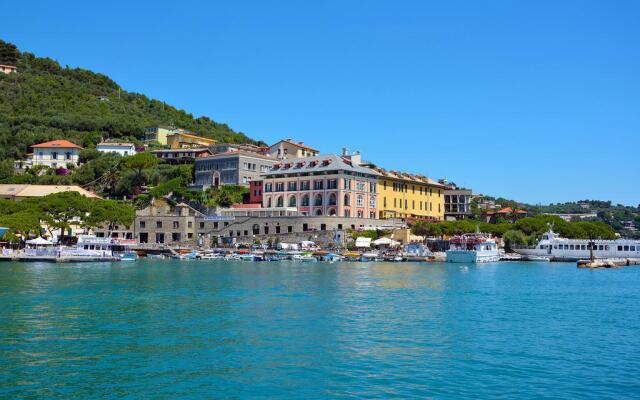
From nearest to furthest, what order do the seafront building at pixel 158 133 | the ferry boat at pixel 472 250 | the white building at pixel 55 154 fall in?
1. the ferry boat at pixel 472 250
2. the white building at pixel 55 154
3. the seafront building at pixel 158 133

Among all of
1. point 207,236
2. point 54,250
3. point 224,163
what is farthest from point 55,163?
point 54,250

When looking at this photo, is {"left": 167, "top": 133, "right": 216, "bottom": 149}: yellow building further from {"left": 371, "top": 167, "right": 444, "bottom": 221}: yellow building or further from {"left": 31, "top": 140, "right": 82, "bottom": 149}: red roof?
{"left": 371, "top": 167, "right": 444, "bottom": 221}: yellow building

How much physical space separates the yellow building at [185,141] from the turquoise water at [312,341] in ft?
244

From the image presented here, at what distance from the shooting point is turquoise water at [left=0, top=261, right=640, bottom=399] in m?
17.2

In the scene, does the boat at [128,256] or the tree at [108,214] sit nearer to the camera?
the boat at [128,256]

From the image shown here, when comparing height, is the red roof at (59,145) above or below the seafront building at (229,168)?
above

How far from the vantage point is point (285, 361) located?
64.6 feet

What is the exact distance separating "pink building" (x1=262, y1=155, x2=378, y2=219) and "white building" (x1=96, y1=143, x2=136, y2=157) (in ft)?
105

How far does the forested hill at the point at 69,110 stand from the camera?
117562 millimetres

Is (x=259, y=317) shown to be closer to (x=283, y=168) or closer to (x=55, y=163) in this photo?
(x=283, y=168)

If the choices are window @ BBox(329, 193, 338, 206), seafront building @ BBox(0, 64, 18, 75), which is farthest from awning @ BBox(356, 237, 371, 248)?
seafront building @ BBox(0, 64, 18, 75)

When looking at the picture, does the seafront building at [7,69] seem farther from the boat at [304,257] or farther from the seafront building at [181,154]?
the boat at [304,257]

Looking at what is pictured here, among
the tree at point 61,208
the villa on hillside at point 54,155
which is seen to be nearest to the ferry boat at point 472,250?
the tree at point 61,208

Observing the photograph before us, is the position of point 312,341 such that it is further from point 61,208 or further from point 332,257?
point 61,208
